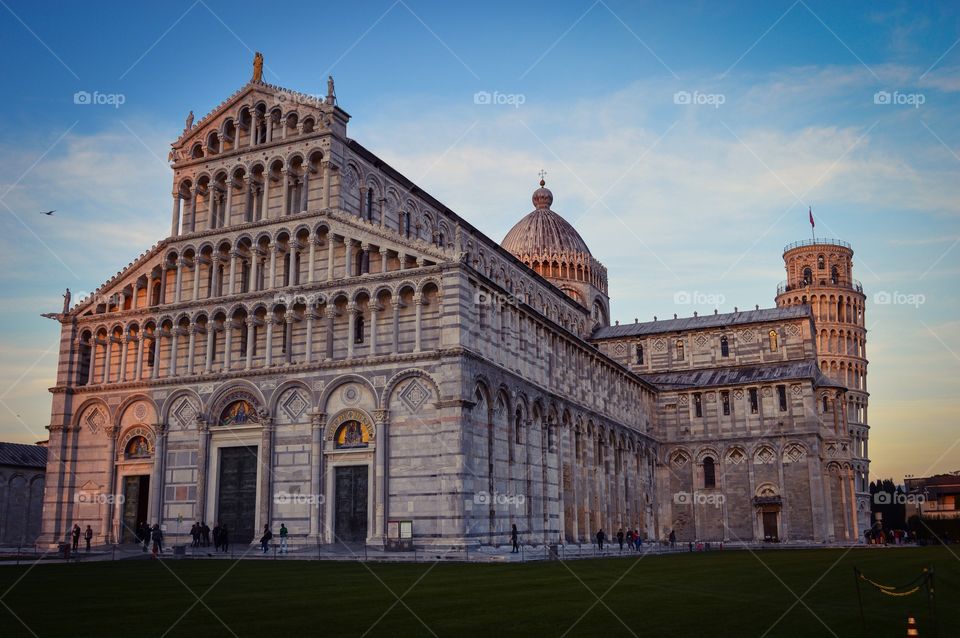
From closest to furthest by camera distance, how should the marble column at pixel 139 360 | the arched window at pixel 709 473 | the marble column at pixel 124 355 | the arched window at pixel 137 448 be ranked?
the arched window at pixel 137 448
the marble column at pixel 139 360
the marble column at pixel 124 355
the arched window at pixel 709 473

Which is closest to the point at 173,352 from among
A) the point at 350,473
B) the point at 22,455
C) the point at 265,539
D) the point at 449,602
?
the point at 350,473

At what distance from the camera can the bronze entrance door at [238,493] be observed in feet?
138

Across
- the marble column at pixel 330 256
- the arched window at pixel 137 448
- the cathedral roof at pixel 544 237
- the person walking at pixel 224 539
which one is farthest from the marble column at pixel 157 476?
the cathedral roof at pixel 544 237

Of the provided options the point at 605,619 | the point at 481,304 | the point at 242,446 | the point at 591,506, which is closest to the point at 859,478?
the point at 591,506

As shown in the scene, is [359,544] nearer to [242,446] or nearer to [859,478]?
[242,446]

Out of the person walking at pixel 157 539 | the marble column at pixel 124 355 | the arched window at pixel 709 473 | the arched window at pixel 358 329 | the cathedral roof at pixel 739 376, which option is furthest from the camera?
the arched window at pixel 709 473

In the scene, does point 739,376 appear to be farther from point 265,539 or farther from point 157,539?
point 157,539

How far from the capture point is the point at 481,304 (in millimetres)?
42406

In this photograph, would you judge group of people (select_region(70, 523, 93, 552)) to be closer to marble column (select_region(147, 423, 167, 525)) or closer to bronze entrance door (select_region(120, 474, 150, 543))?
bronze entrance door (select_region(120, 474, 150, 543))

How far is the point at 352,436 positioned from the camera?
40.8m
